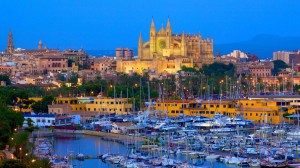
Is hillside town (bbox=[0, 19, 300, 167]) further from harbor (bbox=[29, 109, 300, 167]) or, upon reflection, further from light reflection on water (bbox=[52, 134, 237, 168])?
light reflection on water (bbox=[52, 134, 237, 168])

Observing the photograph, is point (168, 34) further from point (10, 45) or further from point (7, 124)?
point (7, 124)

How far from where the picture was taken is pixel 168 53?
285ft

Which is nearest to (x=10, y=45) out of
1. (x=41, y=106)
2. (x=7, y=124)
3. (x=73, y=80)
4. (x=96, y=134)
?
(x=73, y=80)

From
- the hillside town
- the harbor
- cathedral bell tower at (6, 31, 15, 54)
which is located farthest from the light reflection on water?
cathedral bell tower at (6, 31, 15, 54)

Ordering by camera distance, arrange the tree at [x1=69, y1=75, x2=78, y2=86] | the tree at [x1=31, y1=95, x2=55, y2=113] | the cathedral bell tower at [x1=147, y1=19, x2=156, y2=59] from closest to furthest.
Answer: the tree at [x1=31, y1=95, x2=55, y2=113] → the tree at [x1=69, y1=75, x2=78, y2=86] → the cathedral bell tower at [x1=147, y1=19, x2=156, y2=59]

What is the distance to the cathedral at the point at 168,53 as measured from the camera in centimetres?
8231

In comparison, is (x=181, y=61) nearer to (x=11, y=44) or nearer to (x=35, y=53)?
(x=35, y=53)

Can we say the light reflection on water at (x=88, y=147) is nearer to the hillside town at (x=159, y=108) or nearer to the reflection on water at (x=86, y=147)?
the reflection on water at (x=86, y=147)

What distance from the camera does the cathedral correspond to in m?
82.3

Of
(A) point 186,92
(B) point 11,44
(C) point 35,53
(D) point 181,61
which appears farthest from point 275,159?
(B) point 11,44

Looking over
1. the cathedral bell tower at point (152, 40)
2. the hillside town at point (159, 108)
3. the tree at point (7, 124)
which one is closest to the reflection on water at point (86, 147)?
the hillside town at point (159, 108)

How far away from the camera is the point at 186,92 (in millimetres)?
64250

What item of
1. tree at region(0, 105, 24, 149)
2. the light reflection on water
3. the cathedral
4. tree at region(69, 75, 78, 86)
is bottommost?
the light reflection on water

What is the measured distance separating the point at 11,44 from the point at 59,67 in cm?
2362
